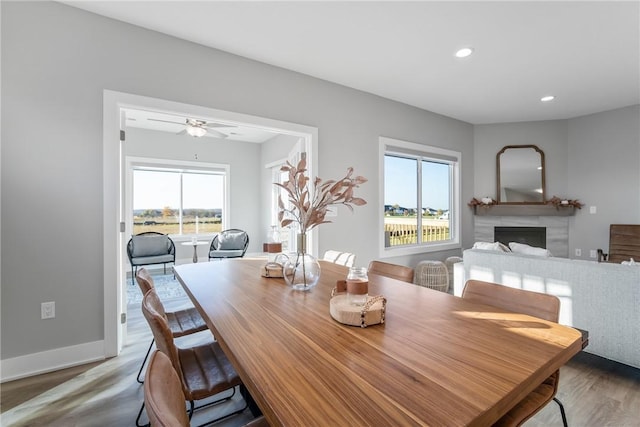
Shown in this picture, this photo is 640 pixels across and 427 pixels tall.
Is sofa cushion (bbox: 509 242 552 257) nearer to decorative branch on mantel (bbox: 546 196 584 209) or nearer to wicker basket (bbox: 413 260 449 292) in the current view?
wicker basket (bbox: 413 260 449 292)

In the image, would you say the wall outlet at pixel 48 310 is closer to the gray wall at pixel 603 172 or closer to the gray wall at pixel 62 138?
the gray wall at pixel 62 138

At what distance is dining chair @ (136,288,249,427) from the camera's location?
1038 millimetres

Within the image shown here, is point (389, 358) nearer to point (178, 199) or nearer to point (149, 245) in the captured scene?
point (149, 245)

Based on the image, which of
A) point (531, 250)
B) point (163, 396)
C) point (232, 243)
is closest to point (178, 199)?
point (232, 243)

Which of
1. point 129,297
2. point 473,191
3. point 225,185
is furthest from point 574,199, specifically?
point 129,297

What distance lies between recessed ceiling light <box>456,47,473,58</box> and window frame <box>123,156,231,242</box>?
16.0 ft

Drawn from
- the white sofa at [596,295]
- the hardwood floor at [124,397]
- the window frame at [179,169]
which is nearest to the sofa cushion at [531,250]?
the white sofa at [596,295]

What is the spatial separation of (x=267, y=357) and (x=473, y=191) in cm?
553

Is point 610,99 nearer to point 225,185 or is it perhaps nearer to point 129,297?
point 225,185

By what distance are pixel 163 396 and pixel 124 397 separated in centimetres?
174

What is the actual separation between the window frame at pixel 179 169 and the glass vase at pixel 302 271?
481 centimetres

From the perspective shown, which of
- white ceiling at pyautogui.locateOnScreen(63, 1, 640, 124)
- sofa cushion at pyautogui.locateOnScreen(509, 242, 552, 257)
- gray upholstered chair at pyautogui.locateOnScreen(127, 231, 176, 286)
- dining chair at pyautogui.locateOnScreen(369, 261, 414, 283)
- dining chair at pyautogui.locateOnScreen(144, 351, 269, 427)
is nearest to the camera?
dining chair at pyautogui.locateOnScreen(144, 351, 269, 427)

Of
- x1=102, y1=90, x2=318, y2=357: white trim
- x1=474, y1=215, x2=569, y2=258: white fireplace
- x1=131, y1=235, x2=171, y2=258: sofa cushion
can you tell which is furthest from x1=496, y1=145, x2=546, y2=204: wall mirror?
x1=131, y1=235, x2=171, y2=258: sofa cushion

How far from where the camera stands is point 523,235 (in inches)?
206
